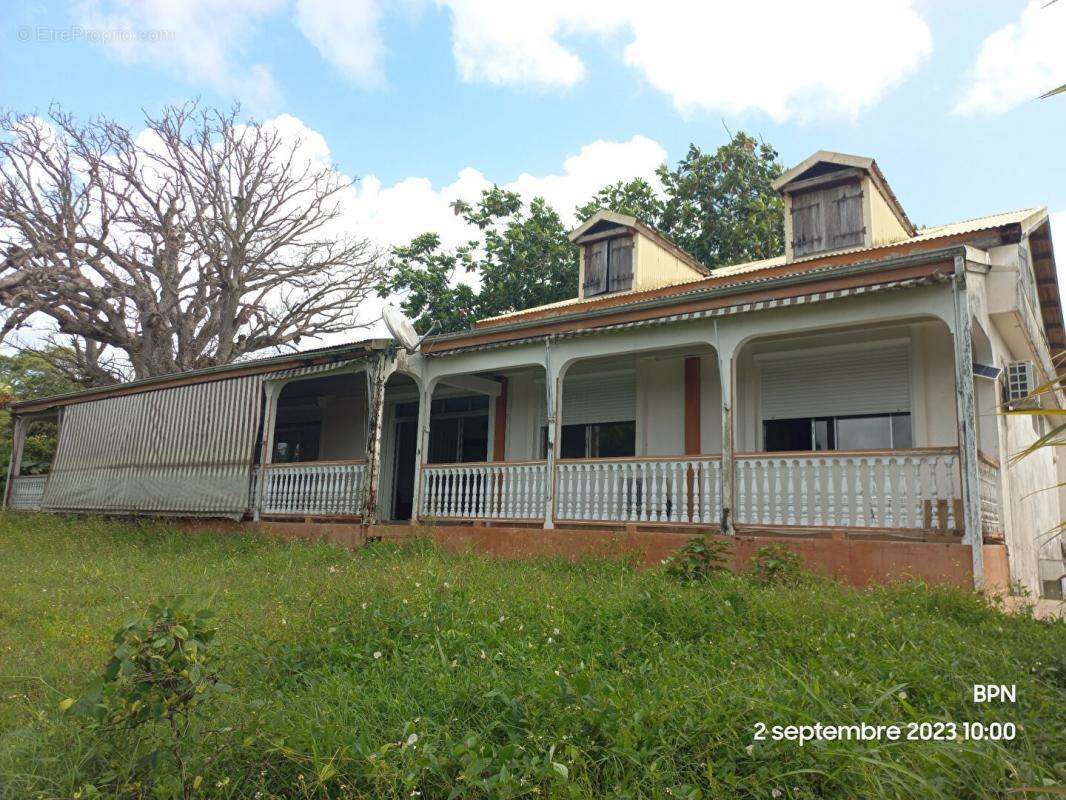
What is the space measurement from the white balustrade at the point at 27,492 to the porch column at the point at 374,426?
32.4ft

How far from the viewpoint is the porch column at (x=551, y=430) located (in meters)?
9.44

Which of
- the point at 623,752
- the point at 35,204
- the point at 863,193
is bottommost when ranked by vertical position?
the point at 623,752

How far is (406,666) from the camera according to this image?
4.39 m

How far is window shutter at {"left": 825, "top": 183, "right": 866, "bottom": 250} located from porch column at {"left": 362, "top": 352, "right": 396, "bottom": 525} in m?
7.38

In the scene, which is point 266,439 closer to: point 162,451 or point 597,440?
point 162,451

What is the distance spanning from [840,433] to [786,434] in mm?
723

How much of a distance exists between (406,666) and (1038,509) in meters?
10.9

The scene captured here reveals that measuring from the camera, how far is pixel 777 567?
6.64m

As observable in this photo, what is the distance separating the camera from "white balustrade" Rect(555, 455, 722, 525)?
834cm

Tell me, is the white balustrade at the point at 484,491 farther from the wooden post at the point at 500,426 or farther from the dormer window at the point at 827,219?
A: the dormer window at the point at 827,219

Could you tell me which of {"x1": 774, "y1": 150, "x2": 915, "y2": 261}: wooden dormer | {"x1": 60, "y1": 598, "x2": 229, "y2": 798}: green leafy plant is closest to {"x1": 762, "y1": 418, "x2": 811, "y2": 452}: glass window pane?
{"x1": 774, "y1": 150, "x2": 915, "y2": 261}: wooden dormer

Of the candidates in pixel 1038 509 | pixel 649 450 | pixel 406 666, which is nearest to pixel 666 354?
pixel 649 450

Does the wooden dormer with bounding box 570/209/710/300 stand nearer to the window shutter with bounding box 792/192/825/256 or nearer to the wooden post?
the window shutter with bounding box 792/192/825/256

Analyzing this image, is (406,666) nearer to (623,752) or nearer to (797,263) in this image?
(623,752)
